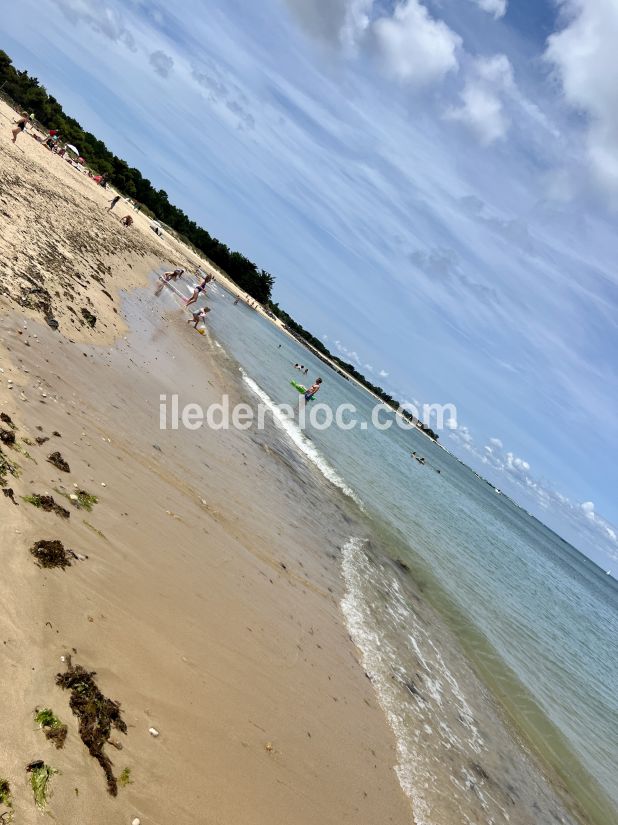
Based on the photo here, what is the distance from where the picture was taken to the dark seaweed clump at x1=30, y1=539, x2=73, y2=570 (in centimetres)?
620

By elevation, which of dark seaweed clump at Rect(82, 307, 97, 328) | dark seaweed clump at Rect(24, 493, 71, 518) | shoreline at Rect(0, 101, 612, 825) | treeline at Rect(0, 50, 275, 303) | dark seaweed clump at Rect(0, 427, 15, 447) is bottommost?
shoreline at Rect(0, 101, 612, 825)

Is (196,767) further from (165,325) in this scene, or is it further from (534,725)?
(165,325)

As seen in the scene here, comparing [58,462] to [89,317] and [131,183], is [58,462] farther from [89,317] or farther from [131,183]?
[131,183]

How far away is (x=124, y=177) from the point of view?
101 m

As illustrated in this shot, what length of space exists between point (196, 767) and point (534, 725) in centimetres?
1256

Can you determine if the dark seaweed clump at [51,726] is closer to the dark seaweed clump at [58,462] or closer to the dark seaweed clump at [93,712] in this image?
the dark seaweed clump at [93,712]

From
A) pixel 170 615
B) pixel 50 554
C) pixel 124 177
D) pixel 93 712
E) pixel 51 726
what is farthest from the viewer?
pixel 124 177

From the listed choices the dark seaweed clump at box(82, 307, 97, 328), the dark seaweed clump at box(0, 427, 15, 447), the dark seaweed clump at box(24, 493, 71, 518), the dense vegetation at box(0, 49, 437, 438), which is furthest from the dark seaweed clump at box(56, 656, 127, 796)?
the dense vegetation at box(0, 49, 437, 438)

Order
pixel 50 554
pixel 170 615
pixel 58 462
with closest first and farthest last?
pixel 50 554 → pixel 170 615 → pixel 58 462

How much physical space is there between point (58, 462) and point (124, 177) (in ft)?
355

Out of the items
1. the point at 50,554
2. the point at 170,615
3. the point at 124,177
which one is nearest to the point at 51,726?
the point at 50,554

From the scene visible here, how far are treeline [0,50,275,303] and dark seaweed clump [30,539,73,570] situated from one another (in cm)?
8892

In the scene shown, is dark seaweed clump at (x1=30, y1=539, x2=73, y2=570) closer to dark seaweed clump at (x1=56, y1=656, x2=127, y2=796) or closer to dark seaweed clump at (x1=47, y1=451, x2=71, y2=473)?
dark seaweed clump at (x1=56, y1=656, x2=127, y2=796)

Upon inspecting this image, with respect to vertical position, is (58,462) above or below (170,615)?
above
